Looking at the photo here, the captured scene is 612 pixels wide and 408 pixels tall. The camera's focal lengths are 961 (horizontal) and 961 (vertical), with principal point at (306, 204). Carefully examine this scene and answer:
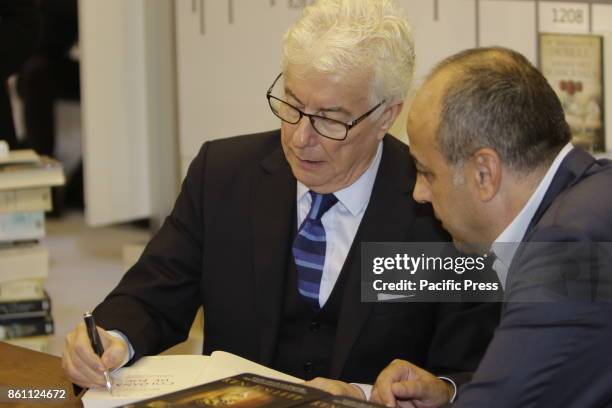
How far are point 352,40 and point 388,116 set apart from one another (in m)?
0.24

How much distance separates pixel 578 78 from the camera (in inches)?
116

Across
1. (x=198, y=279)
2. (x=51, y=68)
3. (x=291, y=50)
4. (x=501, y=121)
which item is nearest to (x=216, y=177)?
(x=198, y=279)

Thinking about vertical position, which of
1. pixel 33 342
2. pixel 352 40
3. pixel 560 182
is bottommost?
pixel 33 342

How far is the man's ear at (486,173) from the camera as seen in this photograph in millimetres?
1472

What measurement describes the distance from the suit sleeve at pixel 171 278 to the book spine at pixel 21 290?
1.25 m

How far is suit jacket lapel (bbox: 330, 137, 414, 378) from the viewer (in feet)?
6.74

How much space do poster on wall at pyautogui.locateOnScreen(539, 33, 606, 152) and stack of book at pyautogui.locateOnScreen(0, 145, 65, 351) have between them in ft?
5.38

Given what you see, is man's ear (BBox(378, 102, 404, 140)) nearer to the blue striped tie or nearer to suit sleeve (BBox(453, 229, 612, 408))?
the blue striped tie

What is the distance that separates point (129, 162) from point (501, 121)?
2.11 metres

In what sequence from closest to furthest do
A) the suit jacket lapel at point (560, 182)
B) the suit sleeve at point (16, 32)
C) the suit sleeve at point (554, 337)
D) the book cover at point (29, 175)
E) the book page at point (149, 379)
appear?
the suit sleeve at point (554, 337)
the suit jacket lapel at point (560, 182)
the book page at point (149, 379)
the book cover at point (29, 175)
the suit sleeve at point (16, 32)

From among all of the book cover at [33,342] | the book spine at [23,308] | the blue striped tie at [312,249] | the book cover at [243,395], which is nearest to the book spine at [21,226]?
the book spine at [23,308]

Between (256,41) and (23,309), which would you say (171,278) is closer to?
(256,41)

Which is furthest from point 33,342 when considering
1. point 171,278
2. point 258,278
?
point 258,278

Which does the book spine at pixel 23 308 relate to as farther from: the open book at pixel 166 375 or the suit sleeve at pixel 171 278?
the open book at pixel 166 375
